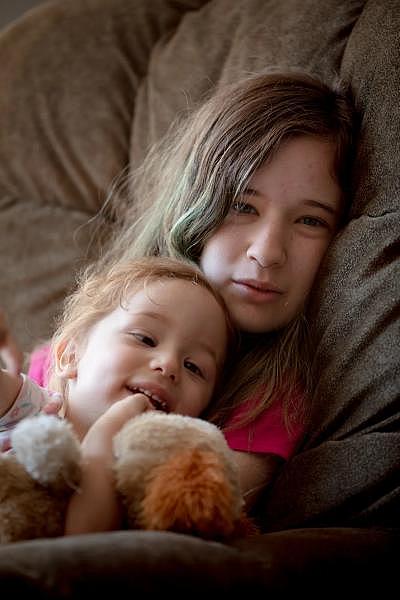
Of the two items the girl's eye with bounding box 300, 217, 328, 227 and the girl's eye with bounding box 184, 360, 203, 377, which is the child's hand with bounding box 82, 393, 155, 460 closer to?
the girl's eye with bounding box 184, 360, 203, 377

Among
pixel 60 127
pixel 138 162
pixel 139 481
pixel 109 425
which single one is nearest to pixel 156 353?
pixel 109 425

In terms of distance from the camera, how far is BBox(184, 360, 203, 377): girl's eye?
124 cm

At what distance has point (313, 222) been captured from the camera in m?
1.41

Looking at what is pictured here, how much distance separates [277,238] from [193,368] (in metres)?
0.25

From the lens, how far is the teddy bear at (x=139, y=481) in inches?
34.9

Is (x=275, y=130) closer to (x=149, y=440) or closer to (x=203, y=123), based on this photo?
(x=203, y=123)

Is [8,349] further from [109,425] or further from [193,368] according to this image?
[193,368]

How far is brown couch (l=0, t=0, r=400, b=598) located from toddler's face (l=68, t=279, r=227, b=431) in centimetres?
16

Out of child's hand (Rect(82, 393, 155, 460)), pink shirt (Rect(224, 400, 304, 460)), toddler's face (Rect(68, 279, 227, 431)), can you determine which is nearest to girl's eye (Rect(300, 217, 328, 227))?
toddler's face (Rect(68, 279, 227, 431))

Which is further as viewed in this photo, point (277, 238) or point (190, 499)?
point (277, 238)

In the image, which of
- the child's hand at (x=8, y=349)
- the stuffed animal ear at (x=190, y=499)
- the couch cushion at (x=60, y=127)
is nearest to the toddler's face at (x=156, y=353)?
the child's hand at (x=8, y=349)

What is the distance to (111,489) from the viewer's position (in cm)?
95

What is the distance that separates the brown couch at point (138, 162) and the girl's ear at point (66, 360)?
1.09 ft

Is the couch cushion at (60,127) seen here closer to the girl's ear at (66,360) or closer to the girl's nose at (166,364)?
the girl's ear at (66,360)
